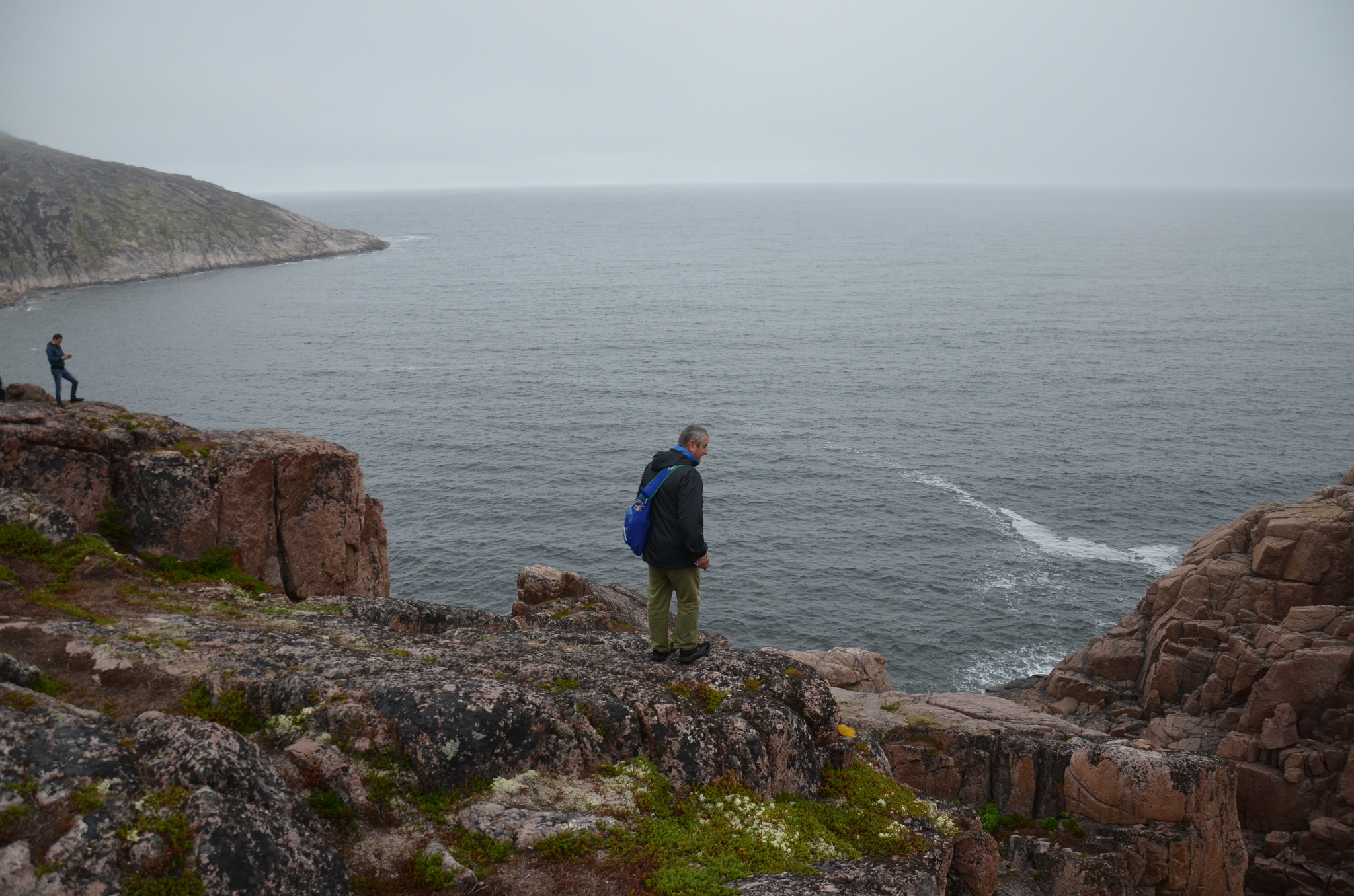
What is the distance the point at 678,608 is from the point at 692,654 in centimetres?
151

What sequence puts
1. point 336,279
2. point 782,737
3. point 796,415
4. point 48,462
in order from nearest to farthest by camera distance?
1. point 782,737
2. point 48,462
3. point 796,415
4. point 336,279

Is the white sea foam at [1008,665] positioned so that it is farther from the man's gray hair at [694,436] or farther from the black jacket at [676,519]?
the man's gray hair at [694,436]

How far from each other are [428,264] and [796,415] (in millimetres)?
141042

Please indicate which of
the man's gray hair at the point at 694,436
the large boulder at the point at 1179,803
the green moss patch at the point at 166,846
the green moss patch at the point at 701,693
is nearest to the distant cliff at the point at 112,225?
the man's gray hair at the point at 694,436

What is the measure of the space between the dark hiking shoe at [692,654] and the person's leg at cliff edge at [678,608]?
1 cm

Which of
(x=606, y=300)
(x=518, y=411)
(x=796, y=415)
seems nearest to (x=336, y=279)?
(x=606, y=300)

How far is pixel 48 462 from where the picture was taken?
18.1 m

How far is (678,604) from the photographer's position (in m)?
12.8

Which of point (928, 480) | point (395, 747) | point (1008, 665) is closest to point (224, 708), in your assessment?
point (395, 747)

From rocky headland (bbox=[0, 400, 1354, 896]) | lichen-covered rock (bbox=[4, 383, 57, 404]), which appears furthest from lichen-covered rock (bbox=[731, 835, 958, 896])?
lichen-covered rock (bbox=[4, 383, 57, 404])

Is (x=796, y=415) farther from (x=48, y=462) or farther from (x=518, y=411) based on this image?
(x=48, y=462)

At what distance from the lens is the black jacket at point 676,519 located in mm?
12562

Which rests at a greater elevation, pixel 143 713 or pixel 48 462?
pixel 48 462

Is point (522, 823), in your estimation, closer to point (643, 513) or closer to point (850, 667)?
point (643, 513)
